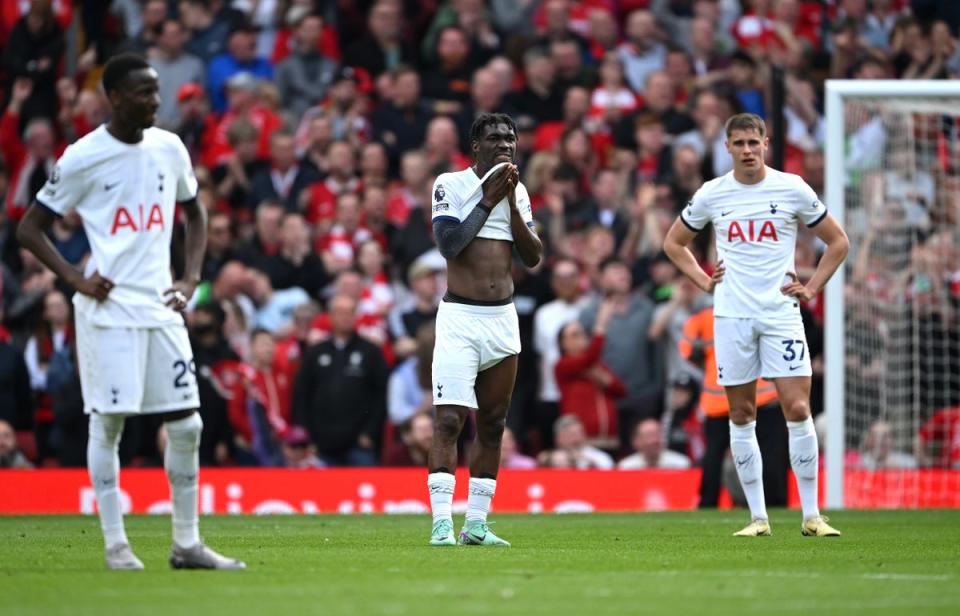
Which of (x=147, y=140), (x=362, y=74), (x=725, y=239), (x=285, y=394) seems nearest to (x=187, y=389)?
(x=147, y=140)

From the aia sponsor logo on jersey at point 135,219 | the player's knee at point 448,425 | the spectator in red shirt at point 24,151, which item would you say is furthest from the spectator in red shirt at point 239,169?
the aia sponsor logo on jersey at point 135,219

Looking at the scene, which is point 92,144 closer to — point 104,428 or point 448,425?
point 104,428

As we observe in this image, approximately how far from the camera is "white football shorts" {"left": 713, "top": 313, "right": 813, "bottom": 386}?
40.4ft

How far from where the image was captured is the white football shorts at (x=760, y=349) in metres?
12.3

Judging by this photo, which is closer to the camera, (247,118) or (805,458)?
(805,458)

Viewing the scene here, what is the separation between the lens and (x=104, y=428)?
897 centimetres

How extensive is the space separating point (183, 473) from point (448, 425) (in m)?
2.43

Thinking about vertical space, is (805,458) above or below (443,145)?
below

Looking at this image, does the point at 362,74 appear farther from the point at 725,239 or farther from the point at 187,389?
the point at 187,389

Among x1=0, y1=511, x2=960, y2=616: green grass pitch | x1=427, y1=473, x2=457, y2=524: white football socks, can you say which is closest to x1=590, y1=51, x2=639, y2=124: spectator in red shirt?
x1=0, y1=511, x2=960, y2=616: green grass pitch

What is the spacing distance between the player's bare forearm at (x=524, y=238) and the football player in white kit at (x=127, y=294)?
264 centimetres

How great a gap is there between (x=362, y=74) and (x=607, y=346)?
5772mm

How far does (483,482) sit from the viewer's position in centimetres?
1111

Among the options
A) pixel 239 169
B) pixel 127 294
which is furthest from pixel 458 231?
pixel 239 169
